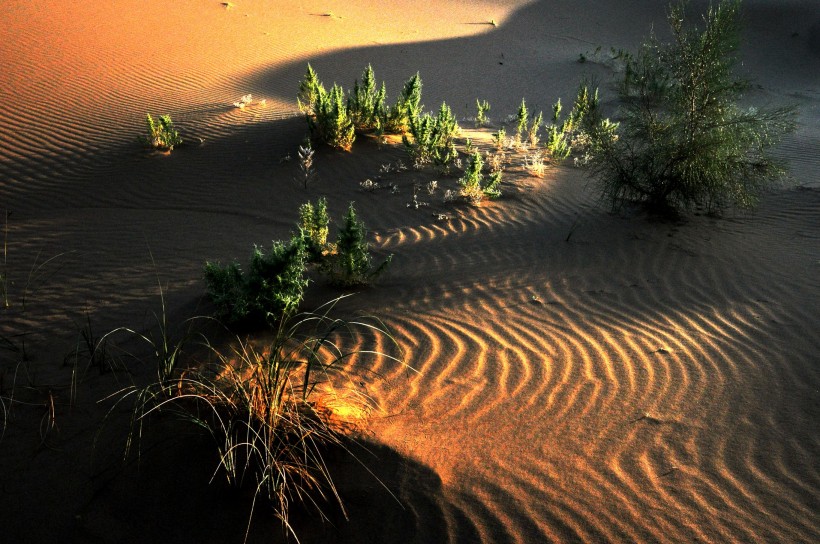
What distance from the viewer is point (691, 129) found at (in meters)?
6.32

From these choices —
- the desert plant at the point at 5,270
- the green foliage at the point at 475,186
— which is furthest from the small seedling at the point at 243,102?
the green foliage at the point at 475,186

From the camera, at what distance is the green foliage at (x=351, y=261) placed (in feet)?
15.9

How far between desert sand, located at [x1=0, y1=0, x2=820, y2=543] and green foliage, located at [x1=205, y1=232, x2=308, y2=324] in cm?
47

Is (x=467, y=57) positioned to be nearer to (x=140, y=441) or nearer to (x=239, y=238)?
(x=239, y=238)

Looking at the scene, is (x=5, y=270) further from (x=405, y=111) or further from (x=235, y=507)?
(x=405, y=111)

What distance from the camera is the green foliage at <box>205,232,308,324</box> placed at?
4.13 meters

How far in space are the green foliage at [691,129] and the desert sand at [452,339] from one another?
0.42 meters

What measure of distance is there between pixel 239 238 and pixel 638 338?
14.4 feet

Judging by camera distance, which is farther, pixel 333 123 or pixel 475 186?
pixel 333 123

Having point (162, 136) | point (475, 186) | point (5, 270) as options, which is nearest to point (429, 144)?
point (475, 186)

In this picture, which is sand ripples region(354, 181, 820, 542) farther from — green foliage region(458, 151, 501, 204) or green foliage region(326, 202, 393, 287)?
green foliage region(458, 151, 501, 204)

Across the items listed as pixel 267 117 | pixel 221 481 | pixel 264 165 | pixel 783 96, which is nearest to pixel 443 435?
pixel 221 481

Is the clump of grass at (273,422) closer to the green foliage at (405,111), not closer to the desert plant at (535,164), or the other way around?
the desert plant at (535,164)

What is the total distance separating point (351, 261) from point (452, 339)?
1250 millimetres
